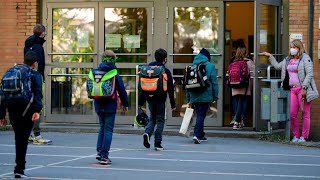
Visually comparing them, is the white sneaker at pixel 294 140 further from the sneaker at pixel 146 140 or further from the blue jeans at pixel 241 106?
the sneaker at pixel 146 140

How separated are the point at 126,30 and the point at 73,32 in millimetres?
1320

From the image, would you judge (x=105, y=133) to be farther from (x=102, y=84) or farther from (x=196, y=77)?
(x=196, y=77)

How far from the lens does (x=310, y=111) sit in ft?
53.9

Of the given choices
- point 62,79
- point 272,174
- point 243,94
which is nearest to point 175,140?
point 243,94

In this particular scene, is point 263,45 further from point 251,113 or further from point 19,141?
point 19,141

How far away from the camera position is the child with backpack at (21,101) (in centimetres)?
1008

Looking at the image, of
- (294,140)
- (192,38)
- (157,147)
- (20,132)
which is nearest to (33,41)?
(157,147)

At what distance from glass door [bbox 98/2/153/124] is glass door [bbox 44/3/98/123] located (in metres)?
0.32

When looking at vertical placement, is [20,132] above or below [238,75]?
below

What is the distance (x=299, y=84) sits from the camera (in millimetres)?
15469

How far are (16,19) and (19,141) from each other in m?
8.09

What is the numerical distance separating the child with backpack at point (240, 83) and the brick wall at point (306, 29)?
122 centimetres

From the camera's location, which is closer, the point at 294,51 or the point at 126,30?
the point at 294,51

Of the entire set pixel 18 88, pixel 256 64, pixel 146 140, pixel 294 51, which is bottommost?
pixel 146 140
